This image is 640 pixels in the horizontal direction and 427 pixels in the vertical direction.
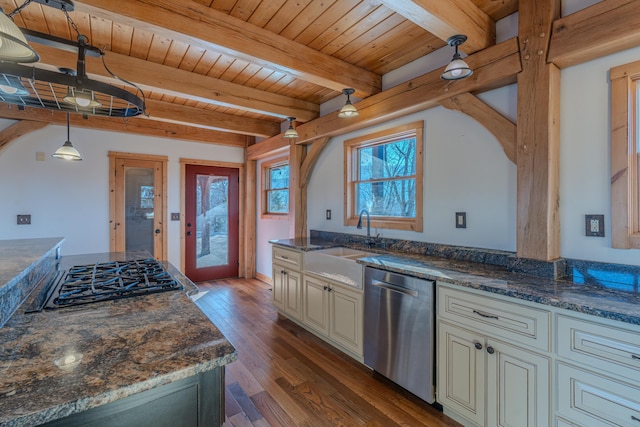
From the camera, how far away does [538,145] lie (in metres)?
1.89

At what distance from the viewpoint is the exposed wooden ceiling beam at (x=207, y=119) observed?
3.97m

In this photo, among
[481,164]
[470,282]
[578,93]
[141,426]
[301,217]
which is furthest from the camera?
[301,217]

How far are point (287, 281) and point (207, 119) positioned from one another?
2643 mm

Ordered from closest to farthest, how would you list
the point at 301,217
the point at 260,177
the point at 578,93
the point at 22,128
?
the point at 578,93
the point at 22,128
the point at 301,217
the point at 260,177

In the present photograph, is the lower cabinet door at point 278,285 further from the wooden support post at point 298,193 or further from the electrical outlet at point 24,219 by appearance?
the electrical outlet at point 24,219

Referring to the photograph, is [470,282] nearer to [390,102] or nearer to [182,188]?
[390,102]

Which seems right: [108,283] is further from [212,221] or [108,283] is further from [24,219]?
[212,221]

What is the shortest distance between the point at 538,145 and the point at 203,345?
85.1 inches

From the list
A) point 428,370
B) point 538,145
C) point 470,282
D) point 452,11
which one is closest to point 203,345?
point 470,282

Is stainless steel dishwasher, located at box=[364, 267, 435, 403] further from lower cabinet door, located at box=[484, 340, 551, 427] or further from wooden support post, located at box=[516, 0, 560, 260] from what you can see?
wooden support post, located at box=[516, 0, 560, 260]

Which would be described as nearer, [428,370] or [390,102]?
[428,370]

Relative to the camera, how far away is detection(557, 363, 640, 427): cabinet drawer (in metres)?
1.26

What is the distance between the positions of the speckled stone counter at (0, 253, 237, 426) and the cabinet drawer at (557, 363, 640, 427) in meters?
1.56

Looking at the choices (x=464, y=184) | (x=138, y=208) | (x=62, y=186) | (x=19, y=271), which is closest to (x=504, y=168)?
(x=464, y=184)
